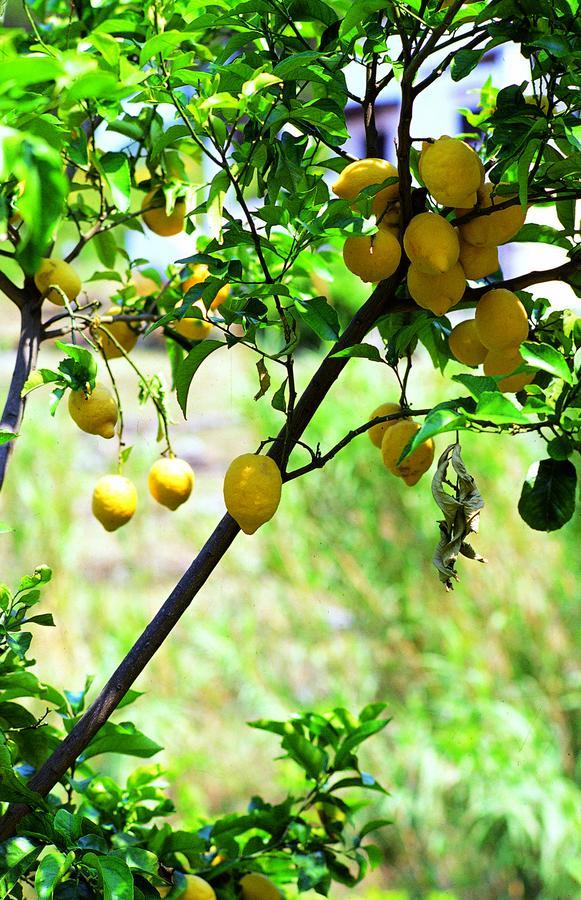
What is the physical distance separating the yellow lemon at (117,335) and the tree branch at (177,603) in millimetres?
199

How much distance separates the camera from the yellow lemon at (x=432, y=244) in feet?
1.39

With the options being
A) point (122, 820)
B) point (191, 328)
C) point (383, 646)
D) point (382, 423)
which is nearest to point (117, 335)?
point (191, 328)

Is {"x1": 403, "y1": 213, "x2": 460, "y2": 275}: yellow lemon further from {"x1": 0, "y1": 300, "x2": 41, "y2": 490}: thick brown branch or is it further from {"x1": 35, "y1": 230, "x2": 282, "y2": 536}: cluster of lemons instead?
{"x1": 0, "y1": 300, "x2": 41, "y2": 490}: thick brown branch

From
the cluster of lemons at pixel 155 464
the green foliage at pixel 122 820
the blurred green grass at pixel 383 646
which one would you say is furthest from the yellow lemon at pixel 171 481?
the blurred green grass at pixel 383 646

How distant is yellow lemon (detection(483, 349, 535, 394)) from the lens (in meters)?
0.49

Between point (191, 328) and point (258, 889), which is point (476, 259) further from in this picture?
point (258, 889)

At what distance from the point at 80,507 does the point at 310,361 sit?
3.94 feet

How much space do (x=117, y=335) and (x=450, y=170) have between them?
32 centimetres

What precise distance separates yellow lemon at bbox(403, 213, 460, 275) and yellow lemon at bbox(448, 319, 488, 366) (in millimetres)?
80

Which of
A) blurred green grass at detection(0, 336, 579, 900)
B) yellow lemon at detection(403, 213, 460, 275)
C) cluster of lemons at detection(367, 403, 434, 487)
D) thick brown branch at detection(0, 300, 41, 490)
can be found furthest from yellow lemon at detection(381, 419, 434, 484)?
blurred green grass at detection(0, 336, 579, 900)

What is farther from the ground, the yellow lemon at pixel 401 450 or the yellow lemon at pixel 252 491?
the yellow lemon at pixel 401 450

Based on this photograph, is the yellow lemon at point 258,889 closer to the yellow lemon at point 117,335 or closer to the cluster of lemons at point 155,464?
the cluster of lemons at point 155,464

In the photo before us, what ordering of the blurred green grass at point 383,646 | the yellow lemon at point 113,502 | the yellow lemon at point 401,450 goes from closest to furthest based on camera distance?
1. the yellow lemon at point 401,450
2. the yellow lemon at point 113,502
3. the blurred green grass at point 383,646

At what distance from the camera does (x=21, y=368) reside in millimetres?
581
